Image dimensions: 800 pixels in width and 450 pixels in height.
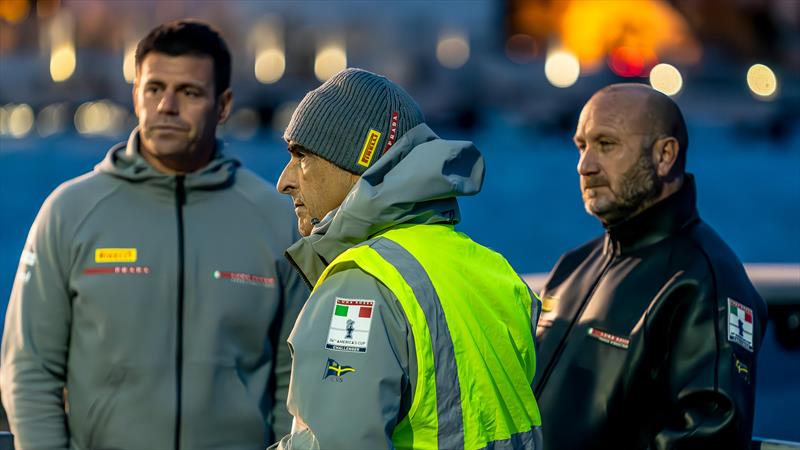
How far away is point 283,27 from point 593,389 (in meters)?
48.3

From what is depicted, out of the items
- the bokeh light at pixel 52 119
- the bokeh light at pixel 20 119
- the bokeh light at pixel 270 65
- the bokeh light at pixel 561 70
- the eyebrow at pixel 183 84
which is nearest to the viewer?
the eyebrow at pixel 183 84

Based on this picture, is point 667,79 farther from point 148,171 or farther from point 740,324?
point 740,324

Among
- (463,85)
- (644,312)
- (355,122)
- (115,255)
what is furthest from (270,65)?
(355,122)

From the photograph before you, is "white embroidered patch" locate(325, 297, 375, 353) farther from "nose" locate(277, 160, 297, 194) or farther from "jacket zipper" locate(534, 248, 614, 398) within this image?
"jacket zipper" locate(534, 248, 614, 398)

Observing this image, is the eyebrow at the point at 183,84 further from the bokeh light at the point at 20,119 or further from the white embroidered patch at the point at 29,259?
the bokeh light at the point at 20,119

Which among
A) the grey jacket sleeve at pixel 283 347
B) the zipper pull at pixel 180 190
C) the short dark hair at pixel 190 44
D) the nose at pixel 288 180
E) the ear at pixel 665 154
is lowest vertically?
the grey jacket sleeve at pixel 283 347

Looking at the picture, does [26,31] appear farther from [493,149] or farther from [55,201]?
[55,201]

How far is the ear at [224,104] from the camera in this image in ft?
14.9

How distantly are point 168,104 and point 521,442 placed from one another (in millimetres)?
1924

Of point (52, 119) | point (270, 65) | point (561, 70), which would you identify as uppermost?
point (561, 70)

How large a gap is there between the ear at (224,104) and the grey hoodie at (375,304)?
1633 millimetres

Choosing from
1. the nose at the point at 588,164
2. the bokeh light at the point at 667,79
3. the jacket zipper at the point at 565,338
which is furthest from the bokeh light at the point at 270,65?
the jacket zipper at the point at 565,338

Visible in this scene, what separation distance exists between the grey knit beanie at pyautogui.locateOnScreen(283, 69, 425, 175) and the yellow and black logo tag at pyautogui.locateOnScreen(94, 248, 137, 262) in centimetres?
144

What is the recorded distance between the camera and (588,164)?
4.24 m
